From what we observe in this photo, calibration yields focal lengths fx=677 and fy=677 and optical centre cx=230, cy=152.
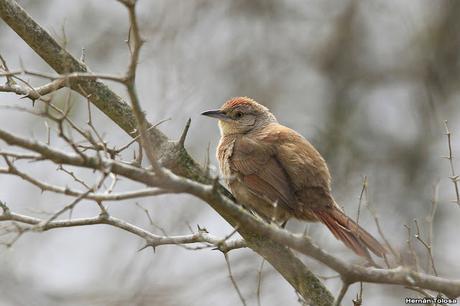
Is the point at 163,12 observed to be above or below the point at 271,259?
above

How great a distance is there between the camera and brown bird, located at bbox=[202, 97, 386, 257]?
565cm

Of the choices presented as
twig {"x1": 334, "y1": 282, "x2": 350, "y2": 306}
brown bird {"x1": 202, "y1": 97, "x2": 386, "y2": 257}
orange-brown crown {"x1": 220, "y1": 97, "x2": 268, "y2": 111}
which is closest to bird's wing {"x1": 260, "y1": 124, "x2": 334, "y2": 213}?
brown bird {"x1": 202, "y1": 97, "x2": 386, "y2": 257}

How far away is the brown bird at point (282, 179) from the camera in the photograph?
222 inches

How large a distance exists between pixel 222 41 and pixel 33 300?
588cm

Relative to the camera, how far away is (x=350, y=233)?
5148mm

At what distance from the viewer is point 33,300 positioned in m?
8.26

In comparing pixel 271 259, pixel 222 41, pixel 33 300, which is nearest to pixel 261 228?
pixel 271 259

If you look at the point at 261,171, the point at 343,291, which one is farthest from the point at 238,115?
the point at 343,291

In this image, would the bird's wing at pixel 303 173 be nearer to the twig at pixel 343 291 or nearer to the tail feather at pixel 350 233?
the tail feather at pixel 350 233

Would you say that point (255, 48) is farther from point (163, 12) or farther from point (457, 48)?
point (457, 48)

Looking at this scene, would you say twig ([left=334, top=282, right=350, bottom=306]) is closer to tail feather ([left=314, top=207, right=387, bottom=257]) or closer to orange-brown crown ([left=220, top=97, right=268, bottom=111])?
tail feather ([left=314, top=207, right=387, bottom=257])

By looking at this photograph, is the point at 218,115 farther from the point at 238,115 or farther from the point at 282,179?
the point at 282,179

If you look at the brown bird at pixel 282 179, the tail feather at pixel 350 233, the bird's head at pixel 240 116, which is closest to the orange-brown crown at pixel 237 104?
the bird's head at pixel 240 116

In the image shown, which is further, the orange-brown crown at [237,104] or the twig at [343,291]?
the orange-brown crown at [237,104]
